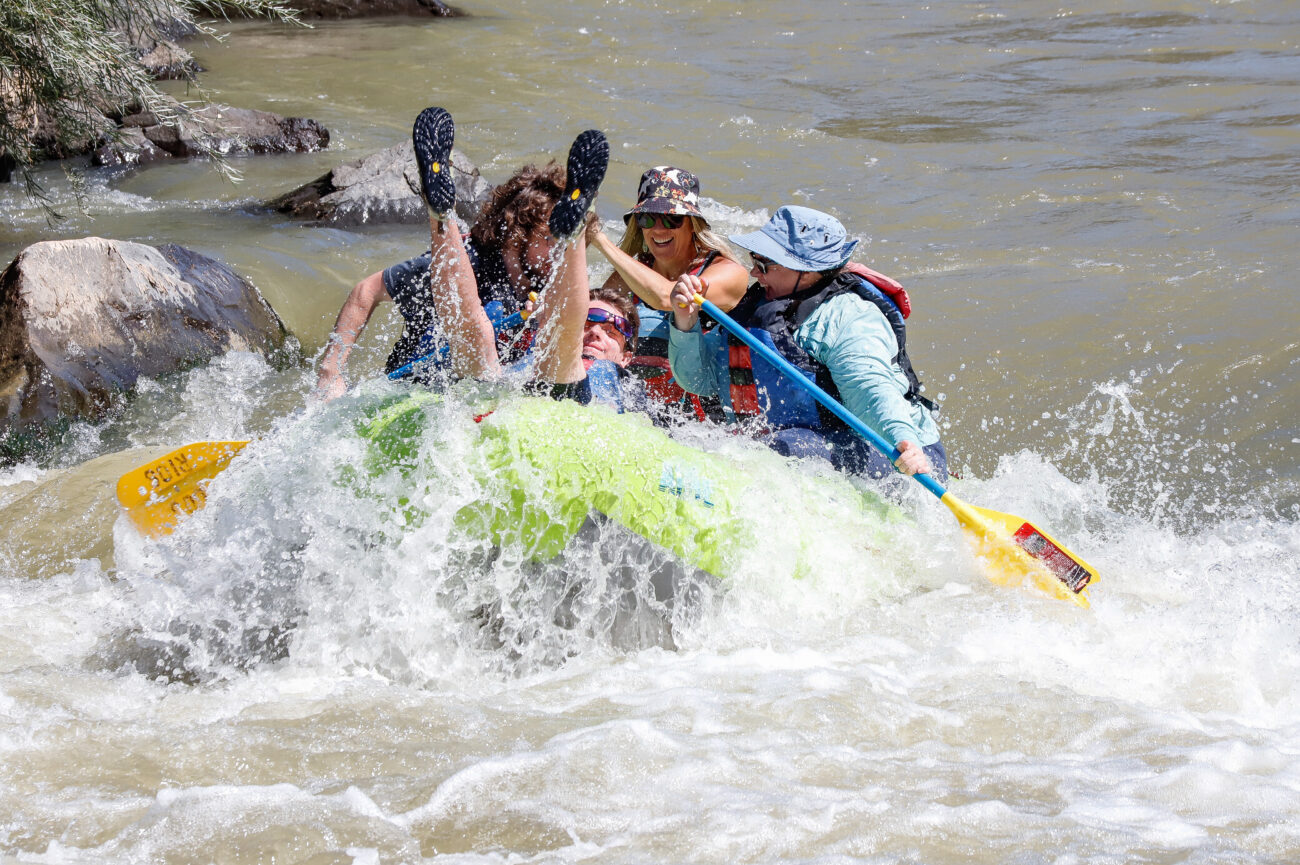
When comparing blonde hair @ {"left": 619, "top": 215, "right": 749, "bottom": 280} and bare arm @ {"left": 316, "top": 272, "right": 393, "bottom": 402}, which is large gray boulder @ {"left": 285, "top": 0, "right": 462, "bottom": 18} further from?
bare arm @ {"left": 316, "top": 272, "right": 393, "bottom": 402}

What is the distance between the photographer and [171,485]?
374 cm

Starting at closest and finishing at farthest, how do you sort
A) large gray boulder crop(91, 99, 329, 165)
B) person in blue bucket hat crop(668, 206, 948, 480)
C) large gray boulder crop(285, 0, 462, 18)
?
person in blue bucket hat crop(668, 206, 948, 480)
large gray boulder crop(91, 99, 329, 165)
large gray boulder crop(285, 0, 462, 18)

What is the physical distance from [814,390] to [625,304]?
3.74 feet

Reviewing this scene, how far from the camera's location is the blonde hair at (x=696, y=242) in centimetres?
433

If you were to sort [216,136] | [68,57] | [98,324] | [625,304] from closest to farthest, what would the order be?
[625,304] → [98,324] → [68,57] → [216,136]

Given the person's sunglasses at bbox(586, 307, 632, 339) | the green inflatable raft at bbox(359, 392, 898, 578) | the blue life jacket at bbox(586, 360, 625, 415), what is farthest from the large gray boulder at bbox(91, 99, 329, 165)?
the green inflatable raft at bbox(359, 392, 898, 578)

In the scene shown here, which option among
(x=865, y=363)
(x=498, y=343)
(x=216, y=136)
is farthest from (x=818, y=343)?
(x=216, y=136)

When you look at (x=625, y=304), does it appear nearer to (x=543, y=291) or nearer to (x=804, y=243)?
(x=804, y=243)

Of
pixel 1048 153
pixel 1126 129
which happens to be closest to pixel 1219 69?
pixel 1126 129

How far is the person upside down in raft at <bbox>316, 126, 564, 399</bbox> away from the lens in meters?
3.83

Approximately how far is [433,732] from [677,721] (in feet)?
1.95

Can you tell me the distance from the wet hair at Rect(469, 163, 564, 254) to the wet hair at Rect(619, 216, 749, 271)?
68 centimetres

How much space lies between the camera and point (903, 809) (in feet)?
8.10

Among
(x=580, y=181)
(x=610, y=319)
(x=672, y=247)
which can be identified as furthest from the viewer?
(x=610, y=319)
